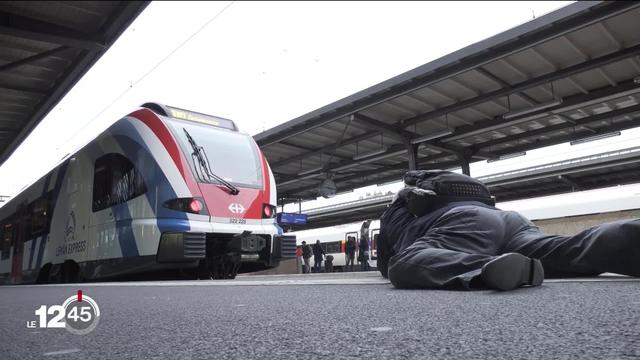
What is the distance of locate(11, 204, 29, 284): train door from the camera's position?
9398mm

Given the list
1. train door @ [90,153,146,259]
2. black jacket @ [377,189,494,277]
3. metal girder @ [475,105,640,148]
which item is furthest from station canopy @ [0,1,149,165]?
metal girder @ [475,105,640,148]

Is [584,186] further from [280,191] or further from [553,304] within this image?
[553,304]

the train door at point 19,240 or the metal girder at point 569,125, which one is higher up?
the metal girder at point 569,125

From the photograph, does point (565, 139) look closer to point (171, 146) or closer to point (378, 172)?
point (378, 172)

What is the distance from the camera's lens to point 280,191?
17.8 metres

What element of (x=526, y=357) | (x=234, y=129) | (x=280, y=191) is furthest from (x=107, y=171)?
(x=280, y=191)

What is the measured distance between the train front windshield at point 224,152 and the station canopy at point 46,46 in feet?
5.24

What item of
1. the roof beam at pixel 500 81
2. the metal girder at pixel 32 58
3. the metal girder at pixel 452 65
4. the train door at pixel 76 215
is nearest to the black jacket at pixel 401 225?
the metal girder at pixel 452 65

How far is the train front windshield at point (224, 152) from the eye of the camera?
6.12m

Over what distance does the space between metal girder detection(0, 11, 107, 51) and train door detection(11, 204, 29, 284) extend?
463 centimetres

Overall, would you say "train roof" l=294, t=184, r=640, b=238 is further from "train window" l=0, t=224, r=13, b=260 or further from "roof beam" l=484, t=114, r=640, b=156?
"train window" l=0, t=224, r=13, b=260

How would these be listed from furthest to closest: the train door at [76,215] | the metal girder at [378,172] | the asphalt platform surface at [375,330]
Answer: the metal girder at [378,172] → the train door at [76,215] → the asphalt platform surface at [375,330]

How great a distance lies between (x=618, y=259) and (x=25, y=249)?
1004 centimetres

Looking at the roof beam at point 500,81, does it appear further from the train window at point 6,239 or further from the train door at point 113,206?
the train window at point 6,239
